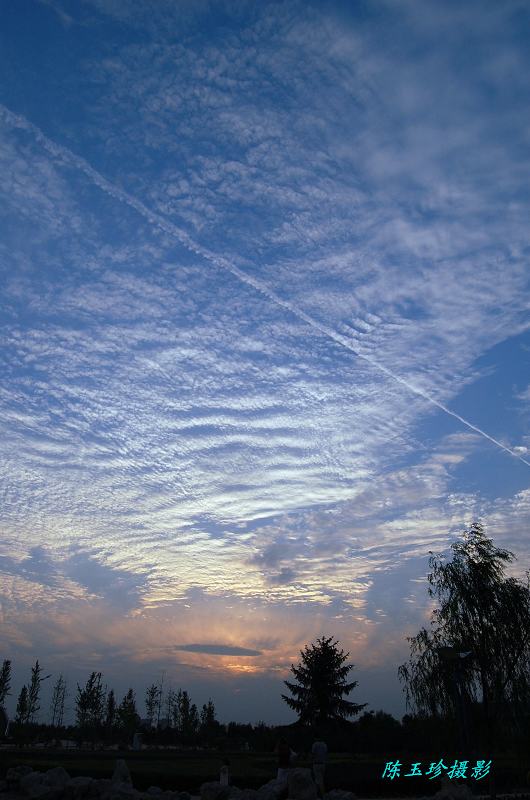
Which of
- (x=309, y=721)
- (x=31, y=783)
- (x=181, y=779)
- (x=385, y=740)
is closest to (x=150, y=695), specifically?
(x=309, y=721)

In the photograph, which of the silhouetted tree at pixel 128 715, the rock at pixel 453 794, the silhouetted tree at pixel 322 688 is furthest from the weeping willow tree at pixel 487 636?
the silhouetted tree at pixel 128 715

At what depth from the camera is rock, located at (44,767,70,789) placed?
15.8 meters

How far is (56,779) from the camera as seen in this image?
16.1 metres

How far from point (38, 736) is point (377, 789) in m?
41.4

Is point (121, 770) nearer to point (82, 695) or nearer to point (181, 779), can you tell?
point (181, 779)

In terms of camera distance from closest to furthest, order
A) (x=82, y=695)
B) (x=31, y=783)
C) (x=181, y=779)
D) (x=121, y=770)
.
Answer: (x=31, y=783) < (x=121, y=770) < (x=181, y=779) < (x=82, y=695)

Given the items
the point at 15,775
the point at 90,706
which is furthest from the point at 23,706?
the point at 15,775

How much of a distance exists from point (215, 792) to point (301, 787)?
2.09 metres

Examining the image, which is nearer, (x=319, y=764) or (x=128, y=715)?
(x=319, y=764)

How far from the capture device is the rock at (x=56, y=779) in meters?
15.8

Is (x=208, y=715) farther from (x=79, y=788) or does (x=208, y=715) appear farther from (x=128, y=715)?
(x=79, y=788)

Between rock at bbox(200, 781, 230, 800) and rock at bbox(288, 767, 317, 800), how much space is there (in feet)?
5.15

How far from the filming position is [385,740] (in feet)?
129

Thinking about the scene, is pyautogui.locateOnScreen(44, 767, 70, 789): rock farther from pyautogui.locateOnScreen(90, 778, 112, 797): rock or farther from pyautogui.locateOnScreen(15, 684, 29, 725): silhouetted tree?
pyautogui.locateOnScreen(15, 684, 29, 725): silhouetted tree
